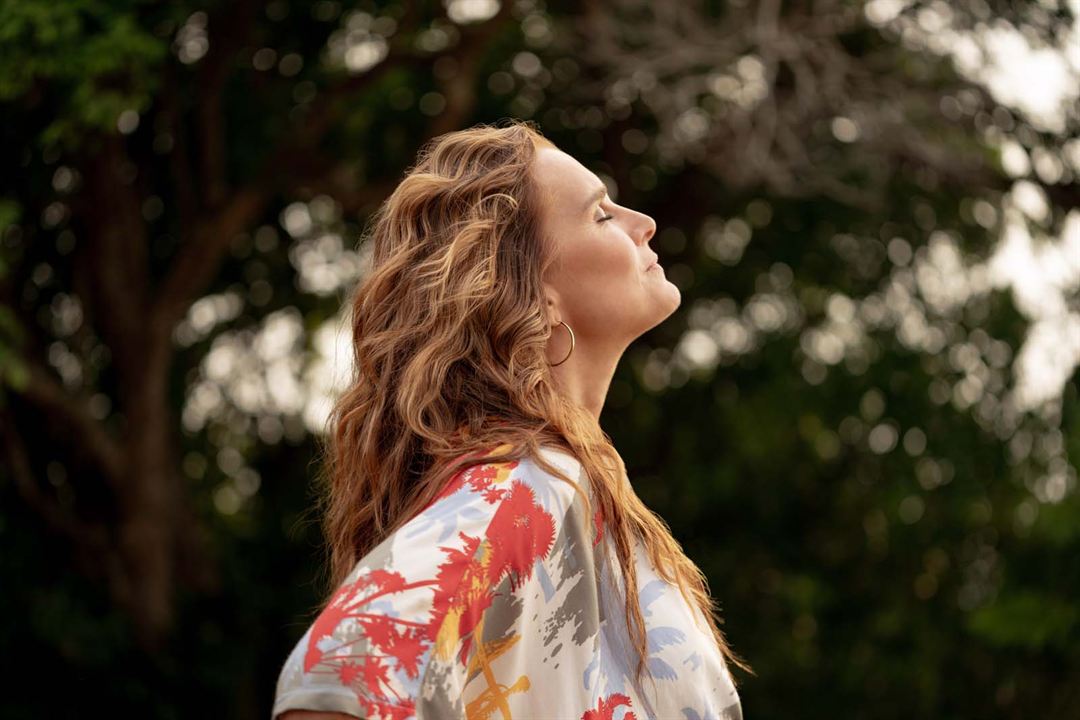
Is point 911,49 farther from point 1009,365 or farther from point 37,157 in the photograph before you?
point 37,157

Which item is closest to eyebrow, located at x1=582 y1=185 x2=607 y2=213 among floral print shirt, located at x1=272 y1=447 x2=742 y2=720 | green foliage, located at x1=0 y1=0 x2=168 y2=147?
floral print shirt, located at x1=272 y1=447 x2=742 y2=720

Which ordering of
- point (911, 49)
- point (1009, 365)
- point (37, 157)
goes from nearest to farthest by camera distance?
point (37, 157)
point (911, 49)
point (1009, 365)

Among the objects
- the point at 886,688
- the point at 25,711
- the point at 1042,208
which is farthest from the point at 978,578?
the point at 25,711

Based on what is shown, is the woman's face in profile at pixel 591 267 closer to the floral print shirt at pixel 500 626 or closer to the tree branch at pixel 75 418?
the floral print shirt at pixel 500 626

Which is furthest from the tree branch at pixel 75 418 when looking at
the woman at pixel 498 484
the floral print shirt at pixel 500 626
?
the floral print shirt at pixel 500 626

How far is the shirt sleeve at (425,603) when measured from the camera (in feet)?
4.13

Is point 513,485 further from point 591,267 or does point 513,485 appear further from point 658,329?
point 658,329

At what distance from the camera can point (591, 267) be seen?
71.3 inches

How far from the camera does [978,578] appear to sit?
10.7 m

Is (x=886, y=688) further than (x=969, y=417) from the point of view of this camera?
Yes

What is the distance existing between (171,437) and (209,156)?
1962 millimetres

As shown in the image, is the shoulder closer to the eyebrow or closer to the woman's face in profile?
the woman's face in profile

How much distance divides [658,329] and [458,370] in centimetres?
900

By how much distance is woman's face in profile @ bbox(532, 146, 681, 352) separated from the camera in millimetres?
1798
